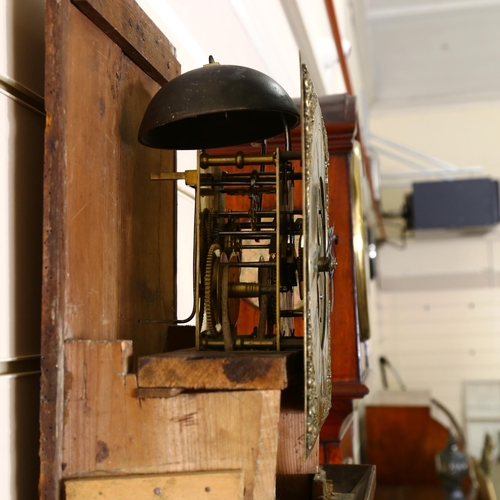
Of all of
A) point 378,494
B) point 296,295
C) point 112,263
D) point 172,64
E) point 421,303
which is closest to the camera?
point 112,263

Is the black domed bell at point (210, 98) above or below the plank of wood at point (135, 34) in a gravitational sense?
below

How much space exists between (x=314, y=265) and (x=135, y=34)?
417mm

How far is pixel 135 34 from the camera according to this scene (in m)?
0.92

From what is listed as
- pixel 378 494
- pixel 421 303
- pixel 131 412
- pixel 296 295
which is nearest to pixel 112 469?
pixel 131 412

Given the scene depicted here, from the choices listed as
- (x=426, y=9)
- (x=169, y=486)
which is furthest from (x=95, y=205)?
(x=426, y=9)

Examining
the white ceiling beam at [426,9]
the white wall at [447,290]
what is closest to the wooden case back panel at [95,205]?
the white wall at [447,290]

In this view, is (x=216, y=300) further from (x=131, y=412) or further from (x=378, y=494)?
(x=378, y=494)

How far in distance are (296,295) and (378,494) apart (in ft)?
6.93

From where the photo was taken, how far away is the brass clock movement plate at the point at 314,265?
2.32 feet

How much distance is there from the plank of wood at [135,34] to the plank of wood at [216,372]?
0.41 metres

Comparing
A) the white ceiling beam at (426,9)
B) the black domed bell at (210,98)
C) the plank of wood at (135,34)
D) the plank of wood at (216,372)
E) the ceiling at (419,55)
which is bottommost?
the plank of wood at (216,372)

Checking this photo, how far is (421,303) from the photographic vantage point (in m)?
5.42

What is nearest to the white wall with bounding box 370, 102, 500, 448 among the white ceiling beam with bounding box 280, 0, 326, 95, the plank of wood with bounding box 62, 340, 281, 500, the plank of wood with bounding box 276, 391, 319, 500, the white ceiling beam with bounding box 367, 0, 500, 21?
the white ceiling beam with bounding box 367, 0, 500, 21

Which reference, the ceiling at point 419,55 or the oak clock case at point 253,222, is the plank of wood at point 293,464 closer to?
the oak clock case at point 253,222
